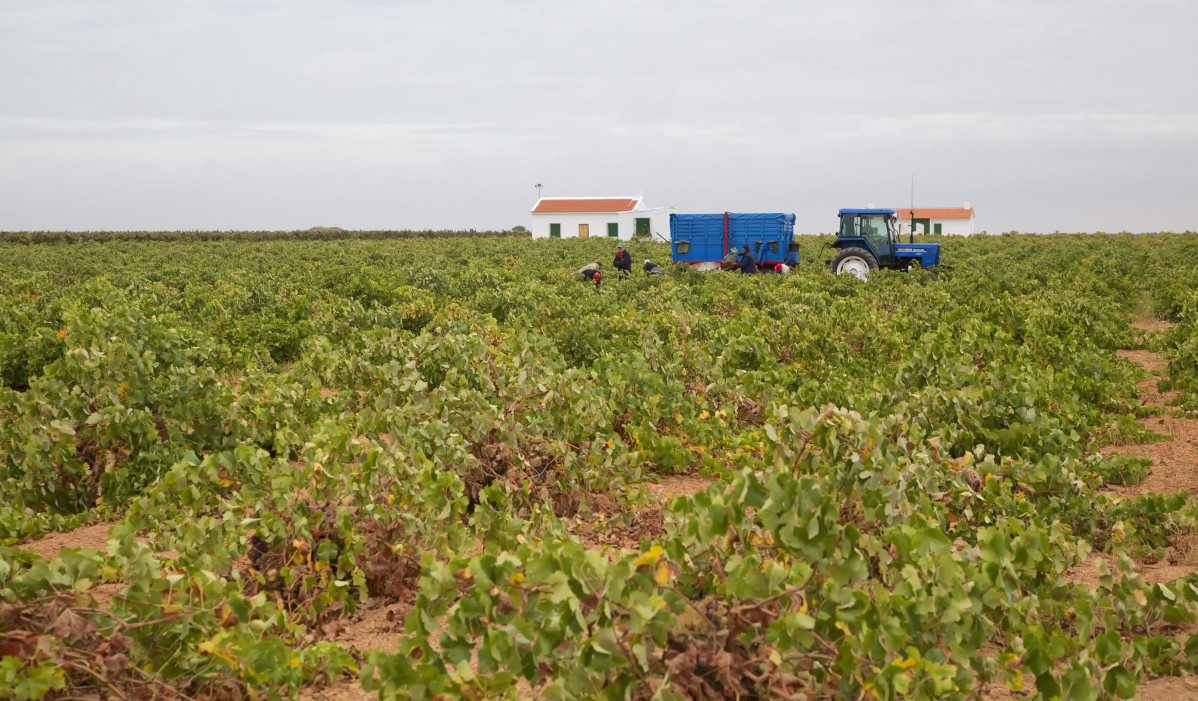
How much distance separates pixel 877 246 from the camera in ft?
70.5

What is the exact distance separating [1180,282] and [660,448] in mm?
14910

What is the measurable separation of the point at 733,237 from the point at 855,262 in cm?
416

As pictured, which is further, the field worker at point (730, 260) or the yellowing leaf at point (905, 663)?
the field worker at point (730, 260)

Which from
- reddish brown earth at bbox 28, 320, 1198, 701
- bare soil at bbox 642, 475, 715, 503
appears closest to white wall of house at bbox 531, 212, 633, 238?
reddish brown earth at bbox 28, 320, 1198, 701

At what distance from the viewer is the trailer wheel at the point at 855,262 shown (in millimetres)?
21047

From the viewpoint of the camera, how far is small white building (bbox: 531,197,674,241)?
173ft

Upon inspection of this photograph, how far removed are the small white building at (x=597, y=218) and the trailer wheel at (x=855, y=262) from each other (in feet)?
100

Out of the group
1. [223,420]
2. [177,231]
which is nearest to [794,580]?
[223,420]

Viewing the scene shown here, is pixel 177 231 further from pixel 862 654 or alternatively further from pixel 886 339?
pixel 862 654

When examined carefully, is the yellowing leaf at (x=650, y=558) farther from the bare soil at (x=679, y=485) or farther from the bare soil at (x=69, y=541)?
the bare soil at (x=69, y=541)

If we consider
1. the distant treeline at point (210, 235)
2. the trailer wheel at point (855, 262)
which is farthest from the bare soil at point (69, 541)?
the distant treeline at point (210, 235)

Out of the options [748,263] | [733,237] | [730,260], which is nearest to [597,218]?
[733,237]

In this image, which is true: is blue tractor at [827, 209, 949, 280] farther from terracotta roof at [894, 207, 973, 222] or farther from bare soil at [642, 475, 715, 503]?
terracotta roof at [894, 207, 973, 222]

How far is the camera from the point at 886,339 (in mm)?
10234
